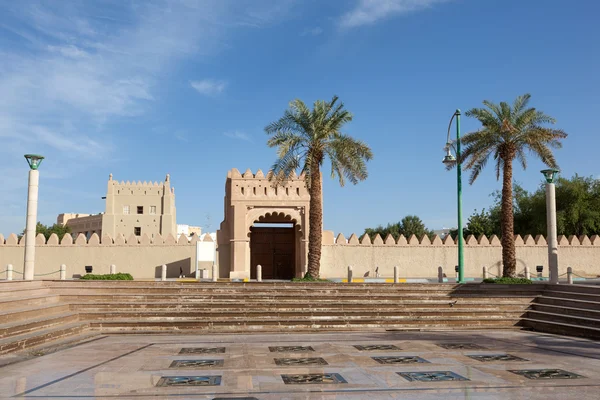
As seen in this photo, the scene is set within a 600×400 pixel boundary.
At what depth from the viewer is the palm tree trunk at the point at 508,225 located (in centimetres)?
2186

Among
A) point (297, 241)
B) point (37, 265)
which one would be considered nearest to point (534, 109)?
point (297, 241)

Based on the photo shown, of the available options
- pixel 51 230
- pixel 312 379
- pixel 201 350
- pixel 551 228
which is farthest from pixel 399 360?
pixel 51 230

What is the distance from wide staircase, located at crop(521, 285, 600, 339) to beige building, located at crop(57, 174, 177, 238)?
185ft

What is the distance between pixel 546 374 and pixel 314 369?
368 cm

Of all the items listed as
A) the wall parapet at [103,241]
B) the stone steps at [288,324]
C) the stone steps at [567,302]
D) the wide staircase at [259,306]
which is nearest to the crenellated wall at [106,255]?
the wall parapet at [103,241]

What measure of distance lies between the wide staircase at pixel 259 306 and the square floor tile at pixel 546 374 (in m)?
6.21

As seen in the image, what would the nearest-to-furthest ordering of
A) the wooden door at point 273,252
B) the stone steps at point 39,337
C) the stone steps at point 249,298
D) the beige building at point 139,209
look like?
the stone steps at point 39,337
the stone steps at point 249,298
the wooden door at point 273,252
the beige building at point 139,209

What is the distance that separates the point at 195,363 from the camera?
972 cm

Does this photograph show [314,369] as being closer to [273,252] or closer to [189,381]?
[189,381]

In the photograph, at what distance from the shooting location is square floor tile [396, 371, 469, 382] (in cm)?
832

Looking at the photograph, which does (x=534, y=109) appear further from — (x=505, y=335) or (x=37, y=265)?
(x=37, y=265)

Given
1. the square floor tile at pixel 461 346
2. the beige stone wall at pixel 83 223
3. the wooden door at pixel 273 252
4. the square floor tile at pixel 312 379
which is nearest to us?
the square floor tile at pixel 312 379

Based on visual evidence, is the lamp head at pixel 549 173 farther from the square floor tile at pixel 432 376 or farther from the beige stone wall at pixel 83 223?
the beige stone wall at pixel 83 223

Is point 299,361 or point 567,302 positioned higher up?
point 567,302
